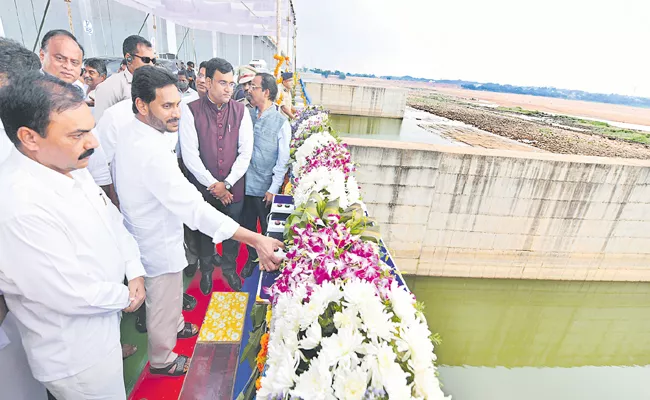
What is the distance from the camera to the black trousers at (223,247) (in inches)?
132

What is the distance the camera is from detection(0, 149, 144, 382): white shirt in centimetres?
128

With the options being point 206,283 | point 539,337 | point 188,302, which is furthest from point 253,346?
point 539,337

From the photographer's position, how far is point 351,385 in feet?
3.19

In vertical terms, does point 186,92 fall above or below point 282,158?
above

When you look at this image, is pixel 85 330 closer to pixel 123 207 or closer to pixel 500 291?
pixel 123 207

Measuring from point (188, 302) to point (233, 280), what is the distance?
18.6 inches

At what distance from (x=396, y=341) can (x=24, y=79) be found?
5.75 ft

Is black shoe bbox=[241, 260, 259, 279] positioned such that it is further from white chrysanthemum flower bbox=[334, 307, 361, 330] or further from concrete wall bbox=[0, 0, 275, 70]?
concrete wall bbox=[0, 0, 275, 70]

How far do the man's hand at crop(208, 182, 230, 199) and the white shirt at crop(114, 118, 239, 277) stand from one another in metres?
0.93

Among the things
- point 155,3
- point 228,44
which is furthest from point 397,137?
point 155,3

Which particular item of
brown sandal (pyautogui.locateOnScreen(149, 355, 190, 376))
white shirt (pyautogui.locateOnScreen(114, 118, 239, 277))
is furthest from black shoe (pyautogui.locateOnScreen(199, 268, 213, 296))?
white shirt (pyautogui.locateOnScreen(114, 118, 239, 277))

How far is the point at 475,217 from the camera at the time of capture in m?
7.12

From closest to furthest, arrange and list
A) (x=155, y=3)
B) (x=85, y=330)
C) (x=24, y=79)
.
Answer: (x=24, y=79)
(x=85, y=330)
(x=155, y=3)

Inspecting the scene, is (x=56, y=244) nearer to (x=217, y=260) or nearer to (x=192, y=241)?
(x=192, y=241)
